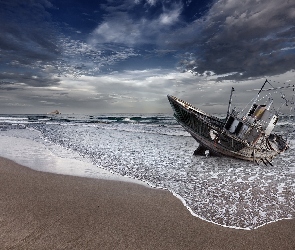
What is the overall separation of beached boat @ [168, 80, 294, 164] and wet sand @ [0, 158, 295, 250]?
10.8m

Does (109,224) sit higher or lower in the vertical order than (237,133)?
lower

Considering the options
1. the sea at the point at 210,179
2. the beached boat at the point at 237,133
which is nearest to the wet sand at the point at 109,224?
the sea at the point at 210,179

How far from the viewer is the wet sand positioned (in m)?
5.11

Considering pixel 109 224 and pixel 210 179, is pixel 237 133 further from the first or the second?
pixel 109 224

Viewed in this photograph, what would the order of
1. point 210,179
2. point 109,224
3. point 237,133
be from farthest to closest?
point 237,133 < point 210,179 < point 109,224

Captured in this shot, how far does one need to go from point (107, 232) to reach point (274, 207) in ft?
19.3

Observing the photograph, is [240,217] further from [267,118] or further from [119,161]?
[267,118]

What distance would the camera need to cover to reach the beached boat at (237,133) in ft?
58.3

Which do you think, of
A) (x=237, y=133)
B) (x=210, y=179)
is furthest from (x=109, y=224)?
(x=237, y=133)

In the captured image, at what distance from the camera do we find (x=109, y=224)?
5.93m

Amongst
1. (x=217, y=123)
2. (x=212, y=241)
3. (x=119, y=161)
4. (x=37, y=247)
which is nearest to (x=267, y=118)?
(x=217, y=123)

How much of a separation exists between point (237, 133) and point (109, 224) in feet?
50.6

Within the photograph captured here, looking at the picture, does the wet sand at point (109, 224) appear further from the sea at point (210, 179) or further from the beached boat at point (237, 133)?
the beached boat at point (237, 133)

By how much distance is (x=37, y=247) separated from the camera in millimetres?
4723
